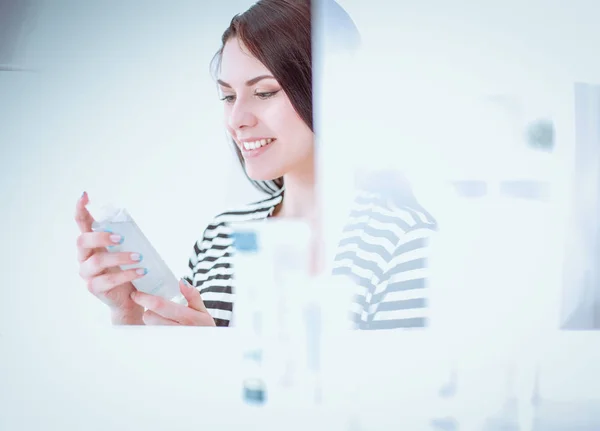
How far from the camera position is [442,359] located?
3.52ft

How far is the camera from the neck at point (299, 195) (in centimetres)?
110

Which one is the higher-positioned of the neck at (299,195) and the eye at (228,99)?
the eye at (228,99)

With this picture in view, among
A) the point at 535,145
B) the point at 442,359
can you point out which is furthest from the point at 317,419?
the point at 535,145

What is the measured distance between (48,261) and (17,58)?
43 cm

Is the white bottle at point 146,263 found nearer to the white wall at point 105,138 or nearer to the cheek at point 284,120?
the white wall at point 105,138

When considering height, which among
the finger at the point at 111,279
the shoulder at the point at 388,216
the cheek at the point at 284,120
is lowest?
the finger at the point at 111,279

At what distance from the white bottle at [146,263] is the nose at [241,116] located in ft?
0.93

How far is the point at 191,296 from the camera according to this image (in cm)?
112

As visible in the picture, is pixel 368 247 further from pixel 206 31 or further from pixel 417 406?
pixel 206 31

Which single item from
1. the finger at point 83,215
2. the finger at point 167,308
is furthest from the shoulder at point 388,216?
the finger at point 83,215

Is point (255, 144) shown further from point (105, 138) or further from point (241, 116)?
point (105, 138)

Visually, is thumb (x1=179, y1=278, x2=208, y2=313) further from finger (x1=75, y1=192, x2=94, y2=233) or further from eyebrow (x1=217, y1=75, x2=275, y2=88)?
eyebrow (x1=217, y1=75, x2=275, y2=88)

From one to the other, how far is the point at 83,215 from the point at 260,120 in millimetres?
412

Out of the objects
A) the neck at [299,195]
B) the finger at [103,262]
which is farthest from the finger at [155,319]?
the neck at [299,195]
